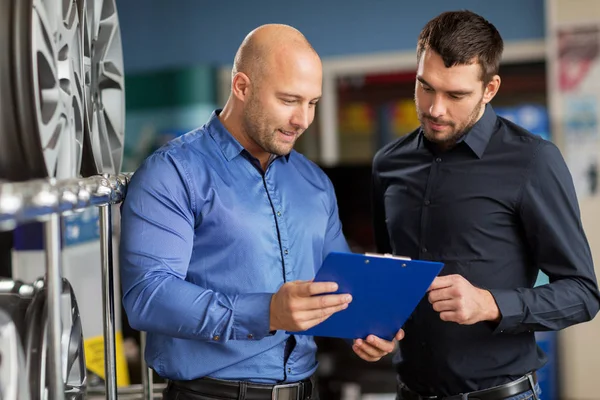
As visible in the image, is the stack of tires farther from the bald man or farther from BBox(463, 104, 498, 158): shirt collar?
Result: BBox(463, 104, 498, 158): shirt collar

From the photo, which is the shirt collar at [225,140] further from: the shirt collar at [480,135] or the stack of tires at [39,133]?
the shirt collar at [480,135]

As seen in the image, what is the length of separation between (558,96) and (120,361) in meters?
3.86

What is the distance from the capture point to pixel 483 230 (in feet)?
6.24

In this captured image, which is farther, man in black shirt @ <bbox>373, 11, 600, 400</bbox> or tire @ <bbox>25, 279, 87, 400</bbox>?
man in black shirt @ <bbox>373, 11, 600, 400</bbox>

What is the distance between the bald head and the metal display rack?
37 centimetres

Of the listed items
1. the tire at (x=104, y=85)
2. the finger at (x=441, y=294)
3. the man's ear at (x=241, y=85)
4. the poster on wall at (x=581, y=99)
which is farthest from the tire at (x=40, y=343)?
the poster on wall at (x=581, y=99)

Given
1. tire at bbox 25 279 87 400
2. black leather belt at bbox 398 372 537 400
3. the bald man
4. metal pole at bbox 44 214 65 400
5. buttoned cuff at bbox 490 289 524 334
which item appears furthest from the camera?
black leather belt at bbox 398 372 537 400

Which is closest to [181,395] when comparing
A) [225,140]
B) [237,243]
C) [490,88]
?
[237,243]

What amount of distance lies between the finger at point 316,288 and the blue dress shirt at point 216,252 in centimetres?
12

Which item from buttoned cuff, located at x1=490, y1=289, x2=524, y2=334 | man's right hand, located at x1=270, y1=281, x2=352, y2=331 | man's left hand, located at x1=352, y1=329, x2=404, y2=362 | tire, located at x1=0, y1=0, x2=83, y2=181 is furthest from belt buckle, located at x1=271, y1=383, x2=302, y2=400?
tire, located at x1=0, y1=0, x2=83, y2=181

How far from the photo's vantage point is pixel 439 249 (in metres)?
1.95

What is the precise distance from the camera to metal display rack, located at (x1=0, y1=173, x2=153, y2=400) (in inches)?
40.3

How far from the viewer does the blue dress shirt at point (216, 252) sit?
150 cm

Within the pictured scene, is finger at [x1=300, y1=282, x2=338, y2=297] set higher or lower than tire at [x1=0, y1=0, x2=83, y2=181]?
lower
